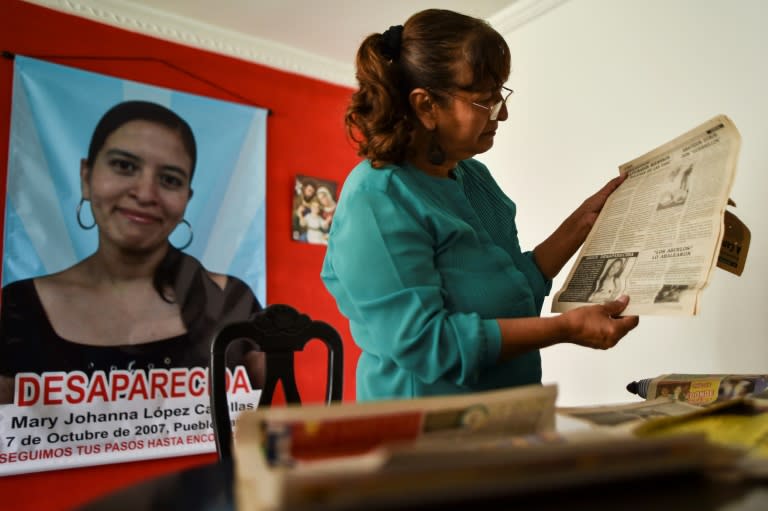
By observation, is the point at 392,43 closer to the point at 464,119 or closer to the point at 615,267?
the point at 464,119

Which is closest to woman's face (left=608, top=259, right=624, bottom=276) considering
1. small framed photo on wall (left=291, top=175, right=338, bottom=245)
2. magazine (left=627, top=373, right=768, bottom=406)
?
magazine (left=627, top=373, right=768, bottom=406)

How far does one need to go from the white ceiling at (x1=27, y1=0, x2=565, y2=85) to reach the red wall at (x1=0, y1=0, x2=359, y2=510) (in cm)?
6

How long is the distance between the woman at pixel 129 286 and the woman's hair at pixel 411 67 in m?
1.81

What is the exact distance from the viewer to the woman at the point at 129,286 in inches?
90.2

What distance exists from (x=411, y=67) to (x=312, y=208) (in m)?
2.07

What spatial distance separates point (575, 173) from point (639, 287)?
1.50m

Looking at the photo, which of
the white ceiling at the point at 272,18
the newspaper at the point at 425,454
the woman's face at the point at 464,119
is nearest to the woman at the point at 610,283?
the woman's face at the point at 464,119

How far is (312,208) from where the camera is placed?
10.1 ft

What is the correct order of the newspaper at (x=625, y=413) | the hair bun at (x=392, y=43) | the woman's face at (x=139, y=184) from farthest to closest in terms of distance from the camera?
the woman's face at (x=139, y=184)
the hair bun at (x=392, y=43)
the newspaper at (x=625, y=413)

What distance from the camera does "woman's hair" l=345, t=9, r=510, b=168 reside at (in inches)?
40.0

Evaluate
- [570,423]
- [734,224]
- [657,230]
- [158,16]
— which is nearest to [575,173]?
[734,224]

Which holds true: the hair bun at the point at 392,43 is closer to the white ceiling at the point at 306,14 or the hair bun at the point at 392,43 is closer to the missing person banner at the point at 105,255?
the white ceiling at the point at 306,14

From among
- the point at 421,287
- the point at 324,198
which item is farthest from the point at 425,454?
the point at 324,198

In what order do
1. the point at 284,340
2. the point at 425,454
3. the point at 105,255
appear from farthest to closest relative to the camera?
the point at 105,255 < the point at 284,340 < the point at 425,454
